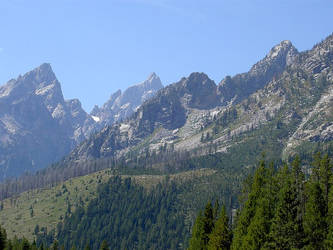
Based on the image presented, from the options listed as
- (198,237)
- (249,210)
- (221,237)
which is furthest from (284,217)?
(198,237)

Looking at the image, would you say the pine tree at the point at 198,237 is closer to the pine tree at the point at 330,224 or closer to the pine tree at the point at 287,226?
the pine tree at the point at 287,226

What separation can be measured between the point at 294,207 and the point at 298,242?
240 inches

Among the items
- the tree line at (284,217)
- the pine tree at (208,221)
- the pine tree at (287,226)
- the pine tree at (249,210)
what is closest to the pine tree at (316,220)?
the tree line at (284,217)

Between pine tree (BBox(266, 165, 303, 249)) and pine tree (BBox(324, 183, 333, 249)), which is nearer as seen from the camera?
pine tree (BBox(324, 183, 333, 249))

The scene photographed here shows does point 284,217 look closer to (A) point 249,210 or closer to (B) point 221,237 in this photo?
(A) point 249,210

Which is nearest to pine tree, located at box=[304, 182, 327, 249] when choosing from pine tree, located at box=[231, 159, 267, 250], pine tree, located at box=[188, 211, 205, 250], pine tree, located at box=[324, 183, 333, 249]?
pine tree, located at box=[324, 183, 333, 249]

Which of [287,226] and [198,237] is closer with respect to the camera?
[287,226]

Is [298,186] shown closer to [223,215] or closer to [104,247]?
[223,215]

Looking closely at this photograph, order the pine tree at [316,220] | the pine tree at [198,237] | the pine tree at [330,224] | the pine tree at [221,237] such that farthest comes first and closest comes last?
the pine tree at [198,237] < the pine tree at [221,237] < the pine tree at [316,220] < the pine tree at [330,224]

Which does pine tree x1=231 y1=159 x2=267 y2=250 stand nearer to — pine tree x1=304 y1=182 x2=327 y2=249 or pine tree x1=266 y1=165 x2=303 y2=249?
pine tree x1=266 y1=165 x2=303 y2=249

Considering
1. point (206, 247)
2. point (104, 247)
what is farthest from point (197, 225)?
point (104, 247)

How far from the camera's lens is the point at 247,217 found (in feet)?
300

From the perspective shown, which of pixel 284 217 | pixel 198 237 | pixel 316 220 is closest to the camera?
pixel 284 217

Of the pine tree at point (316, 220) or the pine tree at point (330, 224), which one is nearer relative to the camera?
the pine tree at point (330, 224)
